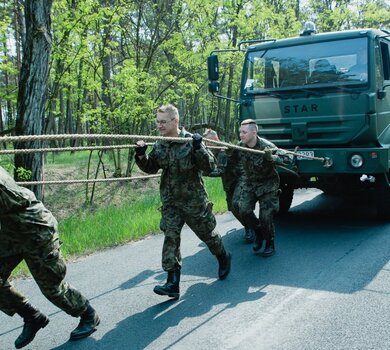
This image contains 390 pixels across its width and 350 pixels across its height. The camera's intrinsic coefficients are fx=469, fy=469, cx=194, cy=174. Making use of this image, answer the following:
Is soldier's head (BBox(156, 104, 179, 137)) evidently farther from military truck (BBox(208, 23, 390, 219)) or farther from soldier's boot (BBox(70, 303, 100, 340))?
military truck (BBox(208, 23, 390, 219))

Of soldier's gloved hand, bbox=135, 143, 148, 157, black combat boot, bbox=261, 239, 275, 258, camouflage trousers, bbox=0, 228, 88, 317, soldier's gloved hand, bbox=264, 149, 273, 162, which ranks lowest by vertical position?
black combat boot, bbox=261, 239, 275, 258

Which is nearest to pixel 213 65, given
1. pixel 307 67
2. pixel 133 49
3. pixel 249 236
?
Result: pixel 307 67

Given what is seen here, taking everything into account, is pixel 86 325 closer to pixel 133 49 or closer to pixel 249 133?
pixel 249 133

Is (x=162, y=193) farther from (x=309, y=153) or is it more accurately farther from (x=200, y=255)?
(x=309, y=153)

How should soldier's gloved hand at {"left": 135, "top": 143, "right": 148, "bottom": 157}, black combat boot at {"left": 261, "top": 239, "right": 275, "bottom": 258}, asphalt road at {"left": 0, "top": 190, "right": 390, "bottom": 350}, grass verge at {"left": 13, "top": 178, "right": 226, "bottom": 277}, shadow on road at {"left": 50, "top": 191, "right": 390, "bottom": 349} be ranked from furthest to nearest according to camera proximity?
grass verge at {"left": 13, "top": 178, "right": 226, "bottom": 277} < black combat boot at {"left": 261, "top": 239, "right": 275, "bottom": 258} < soldier's gloved hand at {"left": 135, "top": 143, "right": 148, "bottom": 157} < shadow on road at {"left": 50, "top": 191, "right": 390, "bottom": 349} < asphalt road at {"left": 0, "top": 190, "right": 390, "bottom": 350}

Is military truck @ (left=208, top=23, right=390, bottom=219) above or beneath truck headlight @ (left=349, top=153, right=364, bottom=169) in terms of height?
above

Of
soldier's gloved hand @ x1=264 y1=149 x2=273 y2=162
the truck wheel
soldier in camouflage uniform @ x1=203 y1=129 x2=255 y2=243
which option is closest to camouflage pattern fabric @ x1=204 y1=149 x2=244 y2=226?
soldier in camouflage uniform @ x1=203 y1=129 x2=255 y2=243

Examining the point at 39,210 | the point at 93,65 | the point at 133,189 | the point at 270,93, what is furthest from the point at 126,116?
the point at 39,210

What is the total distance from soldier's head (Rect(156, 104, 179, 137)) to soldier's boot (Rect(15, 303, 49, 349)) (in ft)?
5.93

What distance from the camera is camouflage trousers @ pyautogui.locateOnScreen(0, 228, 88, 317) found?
127 inches

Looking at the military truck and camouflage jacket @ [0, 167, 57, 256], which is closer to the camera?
camouflage jacket @ [0, 167, 57, 256]

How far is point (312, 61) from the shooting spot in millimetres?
6961

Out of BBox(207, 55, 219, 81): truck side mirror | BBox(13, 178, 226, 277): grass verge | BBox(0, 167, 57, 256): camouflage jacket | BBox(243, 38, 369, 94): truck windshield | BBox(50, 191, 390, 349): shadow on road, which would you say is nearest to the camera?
BBox(0, 167, 57, 256): camouflage jacket

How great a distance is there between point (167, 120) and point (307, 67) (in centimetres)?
362
